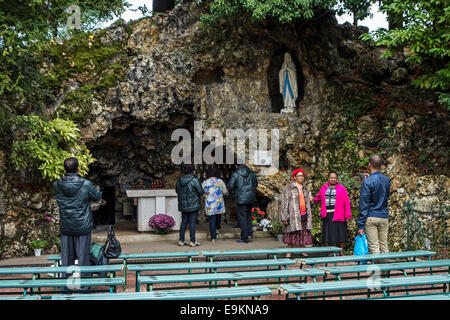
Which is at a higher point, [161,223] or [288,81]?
[288,81]

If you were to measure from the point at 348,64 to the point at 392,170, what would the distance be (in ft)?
11.0

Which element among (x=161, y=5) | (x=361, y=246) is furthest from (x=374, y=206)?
(x=161, y=5)

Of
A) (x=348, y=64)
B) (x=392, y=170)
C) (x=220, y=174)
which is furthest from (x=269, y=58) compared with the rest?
(x=392, y=170)

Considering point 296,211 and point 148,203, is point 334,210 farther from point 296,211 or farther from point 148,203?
point 148,203

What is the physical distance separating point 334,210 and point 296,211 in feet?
2.13

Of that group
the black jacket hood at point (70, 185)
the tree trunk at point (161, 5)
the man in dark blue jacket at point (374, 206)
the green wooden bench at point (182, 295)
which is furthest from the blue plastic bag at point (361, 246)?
the tree trunk at point (161, 5)

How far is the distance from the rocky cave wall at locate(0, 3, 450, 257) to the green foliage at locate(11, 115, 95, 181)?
3.20ft

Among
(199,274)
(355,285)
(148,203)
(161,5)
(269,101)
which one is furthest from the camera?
(161,5)

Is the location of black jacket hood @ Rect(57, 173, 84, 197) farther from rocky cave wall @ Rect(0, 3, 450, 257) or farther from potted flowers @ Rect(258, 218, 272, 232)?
potted flowers @ Rect(258, 218, 272, 232)

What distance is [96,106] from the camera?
9.70 meters

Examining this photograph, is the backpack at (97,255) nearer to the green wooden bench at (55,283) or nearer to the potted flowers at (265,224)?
the green wooden bench at (55,283)

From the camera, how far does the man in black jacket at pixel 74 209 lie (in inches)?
211

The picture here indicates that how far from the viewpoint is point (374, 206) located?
19.6 ft

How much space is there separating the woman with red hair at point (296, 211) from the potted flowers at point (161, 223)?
11.2 feet
